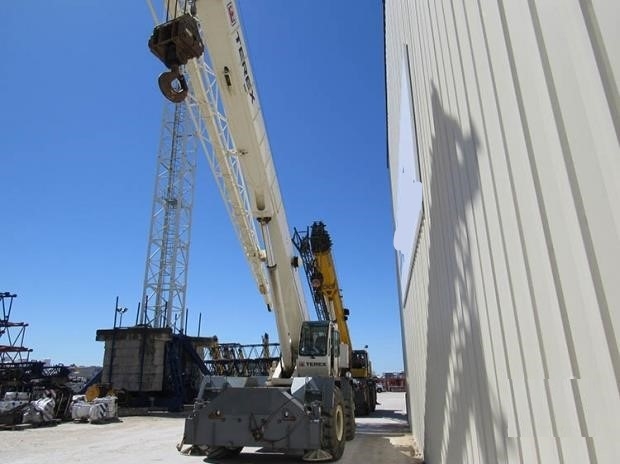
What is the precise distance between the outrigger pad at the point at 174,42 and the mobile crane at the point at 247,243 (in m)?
0.01

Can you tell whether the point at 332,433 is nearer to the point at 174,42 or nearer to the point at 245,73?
the point at 245,73

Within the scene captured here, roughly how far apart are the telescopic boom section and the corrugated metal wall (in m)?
5.90

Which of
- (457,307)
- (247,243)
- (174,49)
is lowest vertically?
(457,307)

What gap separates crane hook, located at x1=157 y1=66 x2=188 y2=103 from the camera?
6.57 m

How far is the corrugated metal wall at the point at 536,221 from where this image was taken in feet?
4.24

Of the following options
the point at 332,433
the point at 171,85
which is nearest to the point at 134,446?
the point at 332,433

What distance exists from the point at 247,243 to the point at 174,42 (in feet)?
17.2

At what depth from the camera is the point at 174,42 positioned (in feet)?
21.8

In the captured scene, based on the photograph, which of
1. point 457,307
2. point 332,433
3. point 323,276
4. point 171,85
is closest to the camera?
point 457,307

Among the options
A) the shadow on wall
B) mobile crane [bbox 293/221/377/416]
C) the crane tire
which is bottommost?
the crane tire

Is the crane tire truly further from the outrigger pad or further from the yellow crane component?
the yellow crane component

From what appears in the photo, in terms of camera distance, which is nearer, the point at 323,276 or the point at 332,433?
the point at 332,433

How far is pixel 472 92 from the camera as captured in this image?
2.53 metres

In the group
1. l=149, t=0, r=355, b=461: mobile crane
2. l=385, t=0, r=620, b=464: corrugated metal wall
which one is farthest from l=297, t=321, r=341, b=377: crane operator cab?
l=385, t=0, r=620, b=464: corrugated metal wall
